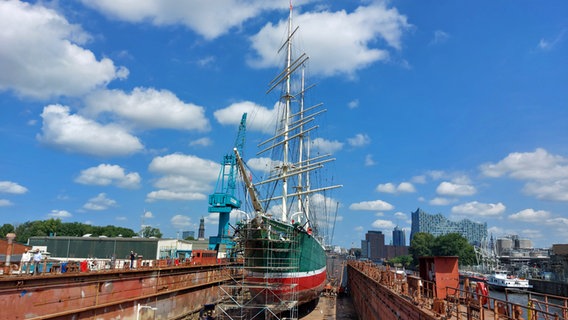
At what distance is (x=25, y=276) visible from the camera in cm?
1716

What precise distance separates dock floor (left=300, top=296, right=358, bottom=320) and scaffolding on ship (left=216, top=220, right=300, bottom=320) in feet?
15.5

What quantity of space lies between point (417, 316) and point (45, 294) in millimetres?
17592

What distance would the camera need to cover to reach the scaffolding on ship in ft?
88.8

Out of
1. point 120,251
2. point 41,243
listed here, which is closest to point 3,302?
point 120,251

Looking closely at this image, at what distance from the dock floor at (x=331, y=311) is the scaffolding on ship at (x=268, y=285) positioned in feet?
15.5

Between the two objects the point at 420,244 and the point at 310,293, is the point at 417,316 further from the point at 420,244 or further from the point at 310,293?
the point at 420,244

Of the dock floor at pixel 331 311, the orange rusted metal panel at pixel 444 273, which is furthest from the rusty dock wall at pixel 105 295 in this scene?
the orange rusted metal panel at pixel 444 273

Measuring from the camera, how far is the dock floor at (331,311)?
34.2 metres

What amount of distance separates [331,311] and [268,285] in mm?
14147

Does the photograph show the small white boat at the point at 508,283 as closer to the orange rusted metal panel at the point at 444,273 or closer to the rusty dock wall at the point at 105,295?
the orange rusted metal panel at the point at 444,273

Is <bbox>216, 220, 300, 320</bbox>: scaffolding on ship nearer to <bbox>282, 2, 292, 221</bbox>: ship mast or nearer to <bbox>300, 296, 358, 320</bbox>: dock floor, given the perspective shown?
<bbox>300, 296, 358, 320</bbox>: dock floor

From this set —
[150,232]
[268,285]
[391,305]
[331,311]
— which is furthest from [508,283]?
[150,232]

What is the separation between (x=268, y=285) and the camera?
27.4 m

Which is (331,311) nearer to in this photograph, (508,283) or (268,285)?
(268,285)
